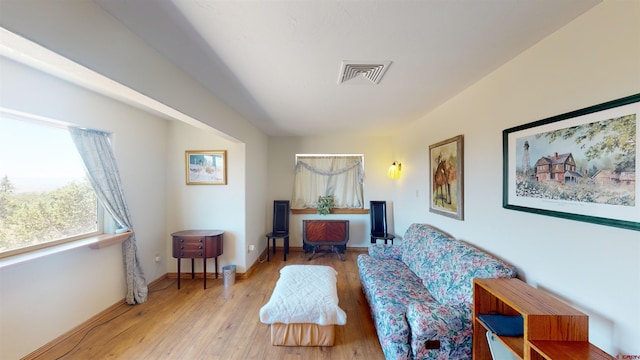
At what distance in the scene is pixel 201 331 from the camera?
7.22 ft

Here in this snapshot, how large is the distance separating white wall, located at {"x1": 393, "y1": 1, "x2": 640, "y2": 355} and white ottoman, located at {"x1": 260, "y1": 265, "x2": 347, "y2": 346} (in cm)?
147

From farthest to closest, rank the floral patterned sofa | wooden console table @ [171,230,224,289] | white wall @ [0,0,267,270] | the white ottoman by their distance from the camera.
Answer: wooden console table @ [171,230,224,289] → the white ottoman → the floral patterned sofa → white wall @ [0,0,267,270]

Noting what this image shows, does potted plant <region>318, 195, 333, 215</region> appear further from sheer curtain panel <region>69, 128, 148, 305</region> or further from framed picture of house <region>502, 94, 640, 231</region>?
framed picture of house <region>502, 94, 640, 231</region>

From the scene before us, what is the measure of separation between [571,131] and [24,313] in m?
4.05

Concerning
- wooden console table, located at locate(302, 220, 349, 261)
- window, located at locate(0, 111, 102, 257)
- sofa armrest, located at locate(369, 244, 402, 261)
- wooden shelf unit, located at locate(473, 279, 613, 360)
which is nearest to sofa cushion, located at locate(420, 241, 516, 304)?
wooden shelf unit, located at locate(473, 279, 613, 360)

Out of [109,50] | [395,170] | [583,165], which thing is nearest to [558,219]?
[583,165]

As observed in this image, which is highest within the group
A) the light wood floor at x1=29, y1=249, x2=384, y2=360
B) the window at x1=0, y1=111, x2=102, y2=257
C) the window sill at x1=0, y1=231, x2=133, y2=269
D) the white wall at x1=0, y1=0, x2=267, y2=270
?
the white wall at x1=0, y1=0, x2=267, y2=270

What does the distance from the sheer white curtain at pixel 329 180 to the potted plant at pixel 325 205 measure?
0.15 metres

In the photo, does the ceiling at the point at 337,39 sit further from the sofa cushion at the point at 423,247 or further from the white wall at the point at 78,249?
the sofa cushion at the point at 423,247

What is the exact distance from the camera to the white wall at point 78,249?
5.66 feet

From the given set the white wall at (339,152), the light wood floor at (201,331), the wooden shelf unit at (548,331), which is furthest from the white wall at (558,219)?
the white wall at (339,152)

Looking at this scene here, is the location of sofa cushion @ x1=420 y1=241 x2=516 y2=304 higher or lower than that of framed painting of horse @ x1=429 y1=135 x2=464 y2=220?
lower

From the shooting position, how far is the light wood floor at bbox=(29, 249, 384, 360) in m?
1.91

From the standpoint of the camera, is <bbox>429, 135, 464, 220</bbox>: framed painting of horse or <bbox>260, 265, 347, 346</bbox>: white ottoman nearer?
<bbox>260, 265, 347, 346</bbox>: white ottoman
